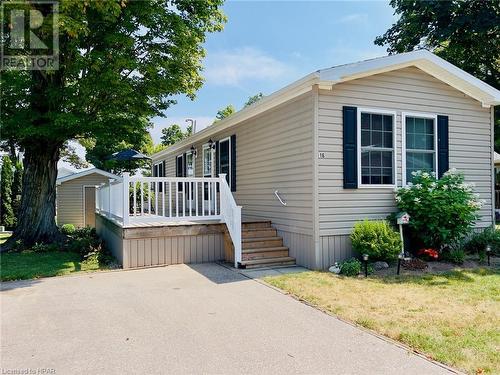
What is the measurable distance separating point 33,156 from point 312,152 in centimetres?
798

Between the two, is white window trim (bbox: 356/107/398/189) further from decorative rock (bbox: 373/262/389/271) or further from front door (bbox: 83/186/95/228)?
front door (bbox: 83/186/95/228)

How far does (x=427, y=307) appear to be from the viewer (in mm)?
4535

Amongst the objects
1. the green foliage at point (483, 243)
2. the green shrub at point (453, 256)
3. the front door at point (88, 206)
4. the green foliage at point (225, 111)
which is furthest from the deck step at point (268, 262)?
the green foliage at point (225, 111)

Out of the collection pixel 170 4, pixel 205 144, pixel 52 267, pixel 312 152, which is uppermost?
pixel 170 4

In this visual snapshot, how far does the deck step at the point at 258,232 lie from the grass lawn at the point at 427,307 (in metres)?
1.71

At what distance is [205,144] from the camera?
1230cm

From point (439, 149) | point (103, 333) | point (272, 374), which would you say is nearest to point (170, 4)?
point (439, 149)

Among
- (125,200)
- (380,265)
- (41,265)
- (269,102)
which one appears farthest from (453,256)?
(41,265)

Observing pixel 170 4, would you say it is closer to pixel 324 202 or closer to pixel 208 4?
pixel 208 4

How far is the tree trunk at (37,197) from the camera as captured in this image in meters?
10.3

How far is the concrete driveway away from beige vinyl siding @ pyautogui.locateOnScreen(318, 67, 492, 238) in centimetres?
237

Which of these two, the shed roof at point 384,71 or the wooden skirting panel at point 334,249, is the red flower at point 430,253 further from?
the shed roof at point 384,71

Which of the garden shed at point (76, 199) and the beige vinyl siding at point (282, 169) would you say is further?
the garden shed at point (76, 199)

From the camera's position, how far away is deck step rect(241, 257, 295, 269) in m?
6.95
